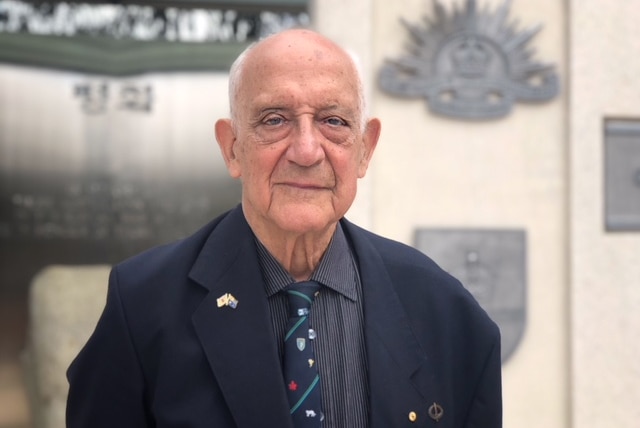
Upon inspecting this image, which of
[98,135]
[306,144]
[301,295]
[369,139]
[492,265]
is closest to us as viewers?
[306,144]

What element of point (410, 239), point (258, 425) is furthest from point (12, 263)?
point (258, 425)

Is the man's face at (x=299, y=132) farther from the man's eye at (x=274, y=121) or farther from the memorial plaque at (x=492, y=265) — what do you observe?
the memorial plaque at (x=492, y=265)

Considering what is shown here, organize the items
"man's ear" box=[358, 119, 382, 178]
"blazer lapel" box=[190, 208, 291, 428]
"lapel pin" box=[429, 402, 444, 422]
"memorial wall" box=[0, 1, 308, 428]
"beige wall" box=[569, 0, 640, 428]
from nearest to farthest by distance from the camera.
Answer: "blazer lapel" box=[190, 208, 291, 428], "lapel pin" box=[429, 402, 444, 422], "man's ear" box=[358, 119, 382, 178], "memorial wall" box=[0, 1, 308, 428], "beige wall" box=[569, 0, 640, 428]

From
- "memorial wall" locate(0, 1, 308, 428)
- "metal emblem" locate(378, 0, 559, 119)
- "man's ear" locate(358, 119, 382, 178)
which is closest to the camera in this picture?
"man's ear" locate(358, 119, 382, 178)

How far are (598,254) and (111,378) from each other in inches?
141

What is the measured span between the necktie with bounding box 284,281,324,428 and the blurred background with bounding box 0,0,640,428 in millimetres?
2838

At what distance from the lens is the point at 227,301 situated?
74.6 inches

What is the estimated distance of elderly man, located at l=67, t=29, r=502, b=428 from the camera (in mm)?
1831

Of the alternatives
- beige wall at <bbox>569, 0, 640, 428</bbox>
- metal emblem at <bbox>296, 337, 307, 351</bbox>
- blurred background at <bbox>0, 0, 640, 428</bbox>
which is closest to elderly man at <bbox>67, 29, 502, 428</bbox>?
metal emblem at <bbox>296, 337, 307, 351</bbox>

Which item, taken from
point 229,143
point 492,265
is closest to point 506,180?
point 492,265

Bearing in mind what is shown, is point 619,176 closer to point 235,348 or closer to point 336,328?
point 336,328

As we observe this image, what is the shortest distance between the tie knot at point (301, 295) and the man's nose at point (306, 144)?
258 mm

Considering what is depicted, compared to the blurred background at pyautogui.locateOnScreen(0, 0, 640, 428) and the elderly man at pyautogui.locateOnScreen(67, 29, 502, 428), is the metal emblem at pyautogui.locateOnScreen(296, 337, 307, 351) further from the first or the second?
the blurred background at pyautogui.locateOnScreen(0, 0, 640, 428)

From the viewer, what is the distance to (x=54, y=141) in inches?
186
